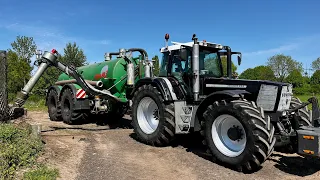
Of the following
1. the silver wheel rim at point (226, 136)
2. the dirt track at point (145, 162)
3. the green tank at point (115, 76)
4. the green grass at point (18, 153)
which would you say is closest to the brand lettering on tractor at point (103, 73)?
the green tank at point (115, 76)

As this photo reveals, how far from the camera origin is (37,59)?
30.5ft

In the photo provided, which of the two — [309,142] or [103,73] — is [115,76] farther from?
[309,142]

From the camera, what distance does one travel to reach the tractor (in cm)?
546

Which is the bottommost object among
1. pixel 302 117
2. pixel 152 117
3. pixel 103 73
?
pixel 152 117

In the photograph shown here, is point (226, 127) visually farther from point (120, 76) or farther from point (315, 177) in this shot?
point (120, 76)

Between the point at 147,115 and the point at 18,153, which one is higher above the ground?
the point at 147,115

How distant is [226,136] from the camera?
618cm

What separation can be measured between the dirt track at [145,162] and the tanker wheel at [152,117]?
25 centimetres

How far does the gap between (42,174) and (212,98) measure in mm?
3531

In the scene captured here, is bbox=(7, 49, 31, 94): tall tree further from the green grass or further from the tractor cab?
the tractor cab

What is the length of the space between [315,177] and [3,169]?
5216mm

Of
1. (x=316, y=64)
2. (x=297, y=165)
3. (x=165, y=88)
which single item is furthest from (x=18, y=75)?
(x=316, y=64)

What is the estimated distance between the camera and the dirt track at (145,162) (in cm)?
546

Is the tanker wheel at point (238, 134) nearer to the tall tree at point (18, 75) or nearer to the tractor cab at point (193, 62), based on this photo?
the tractor cab at point (193, 62)
